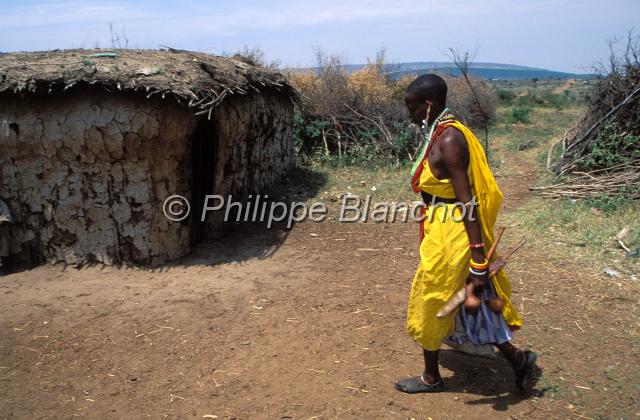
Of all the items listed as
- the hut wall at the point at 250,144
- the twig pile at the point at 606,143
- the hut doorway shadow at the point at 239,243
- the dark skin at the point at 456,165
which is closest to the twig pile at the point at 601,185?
the twig pile at the point at 606,143

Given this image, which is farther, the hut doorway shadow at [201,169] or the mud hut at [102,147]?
the hut doorway shadow at [201,169]

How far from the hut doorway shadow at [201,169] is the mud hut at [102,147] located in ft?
0.18

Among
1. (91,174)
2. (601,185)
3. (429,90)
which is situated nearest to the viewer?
(429,90)

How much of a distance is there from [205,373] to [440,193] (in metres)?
1.80

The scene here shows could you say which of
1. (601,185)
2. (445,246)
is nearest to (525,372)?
(445,246)

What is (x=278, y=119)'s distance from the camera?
726cm

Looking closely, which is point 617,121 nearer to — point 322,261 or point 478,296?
point 322,261

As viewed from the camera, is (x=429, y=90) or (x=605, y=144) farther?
(x=605, y=144)

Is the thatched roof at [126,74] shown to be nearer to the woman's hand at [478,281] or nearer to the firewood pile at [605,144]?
the woman's hand at [478,281]

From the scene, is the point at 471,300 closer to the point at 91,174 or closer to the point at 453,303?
the point at 453,303

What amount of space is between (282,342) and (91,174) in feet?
8.18

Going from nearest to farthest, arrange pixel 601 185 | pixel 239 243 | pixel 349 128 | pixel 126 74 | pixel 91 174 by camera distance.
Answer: pixel 126 74 → pixel 91 174 → pixel 239 243 → pixel 601 185 → pixel 349 128

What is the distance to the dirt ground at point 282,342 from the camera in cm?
289

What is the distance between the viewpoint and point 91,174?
4781mm
